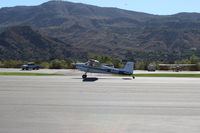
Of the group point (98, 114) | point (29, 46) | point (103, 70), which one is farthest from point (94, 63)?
point (29, 46)

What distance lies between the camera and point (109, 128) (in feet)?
34.7

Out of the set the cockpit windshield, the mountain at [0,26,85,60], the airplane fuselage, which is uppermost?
the mountain at [0,26,85,60]

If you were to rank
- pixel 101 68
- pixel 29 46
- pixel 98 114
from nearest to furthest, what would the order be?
pixel 98 114
pixel 101 68
pixel 29 46

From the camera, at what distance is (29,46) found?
156750mm

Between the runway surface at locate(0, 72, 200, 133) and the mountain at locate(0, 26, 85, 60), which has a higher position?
the mountain at locate(0, 26, 85, 60)

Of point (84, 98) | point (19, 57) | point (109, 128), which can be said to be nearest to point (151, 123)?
point (109, 128)

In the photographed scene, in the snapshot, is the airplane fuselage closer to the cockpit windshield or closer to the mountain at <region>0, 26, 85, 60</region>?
the cockpit windshield

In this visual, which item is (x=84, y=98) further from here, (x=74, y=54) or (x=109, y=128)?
(x=74, y=54)

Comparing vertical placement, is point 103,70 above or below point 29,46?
below

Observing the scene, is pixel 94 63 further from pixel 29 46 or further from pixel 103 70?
pixel 29 46

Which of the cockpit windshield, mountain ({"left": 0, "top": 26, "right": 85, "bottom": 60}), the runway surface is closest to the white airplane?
the cockpit windshield

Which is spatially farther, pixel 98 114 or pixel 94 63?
pixel 94 63

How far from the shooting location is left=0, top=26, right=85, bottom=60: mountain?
14162cm

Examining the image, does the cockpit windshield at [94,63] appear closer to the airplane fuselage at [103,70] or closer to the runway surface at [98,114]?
the airplane fuselage at [103,70]
